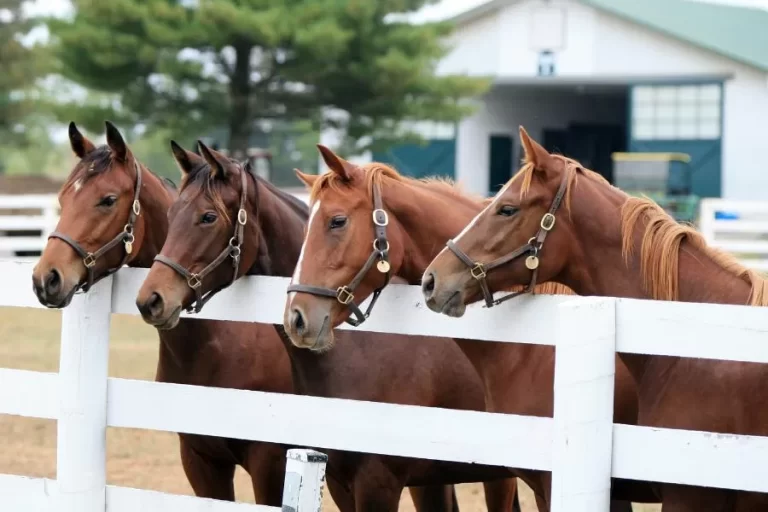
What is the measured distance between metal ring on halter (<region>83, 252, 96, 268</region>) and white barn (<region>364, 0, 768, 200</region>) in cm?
2692

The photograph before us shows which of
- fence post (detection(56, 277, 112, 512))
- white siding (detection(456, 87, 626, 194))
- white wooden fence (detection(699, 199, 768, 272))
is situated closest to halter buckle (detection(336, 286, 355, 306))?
fence post (detection(56, 277, 112, 512))

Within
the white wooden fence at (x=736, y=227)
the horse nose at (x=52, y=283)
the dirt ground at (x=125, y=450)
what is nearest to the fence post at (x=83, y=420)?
the horse nose at (x=52, y=283)

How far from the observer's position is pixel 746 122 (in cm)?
3216

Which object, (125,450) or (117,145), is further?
(125,450)

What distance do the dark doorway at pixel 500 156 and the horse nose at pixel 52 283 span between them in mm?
31761

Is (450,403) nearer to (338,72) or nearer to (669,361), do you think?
(669,361)

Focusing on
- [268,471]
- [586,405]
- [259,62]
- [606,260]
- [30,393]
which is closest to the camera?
[586,405]

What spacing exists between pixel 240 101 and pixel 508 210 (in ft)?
88.3

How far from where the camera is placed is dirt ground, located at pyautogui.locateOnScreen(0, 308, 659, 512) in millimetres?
7371

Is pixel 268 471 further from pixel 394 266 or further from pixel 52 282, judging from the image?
pixel 52 282

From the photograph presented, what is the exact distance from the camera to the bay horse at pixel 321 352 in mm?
4715

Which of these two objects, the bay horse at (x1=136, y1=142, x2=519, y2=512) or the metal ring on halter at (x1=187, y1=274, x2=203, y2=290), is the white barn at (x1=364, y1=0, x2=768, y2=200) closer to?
the bay horse at (x1=136, y1=142, x2=519, y2=512)

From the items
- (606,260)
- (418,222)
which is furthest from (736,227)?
(606,260)

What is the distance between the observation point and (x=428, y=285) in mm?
4070
